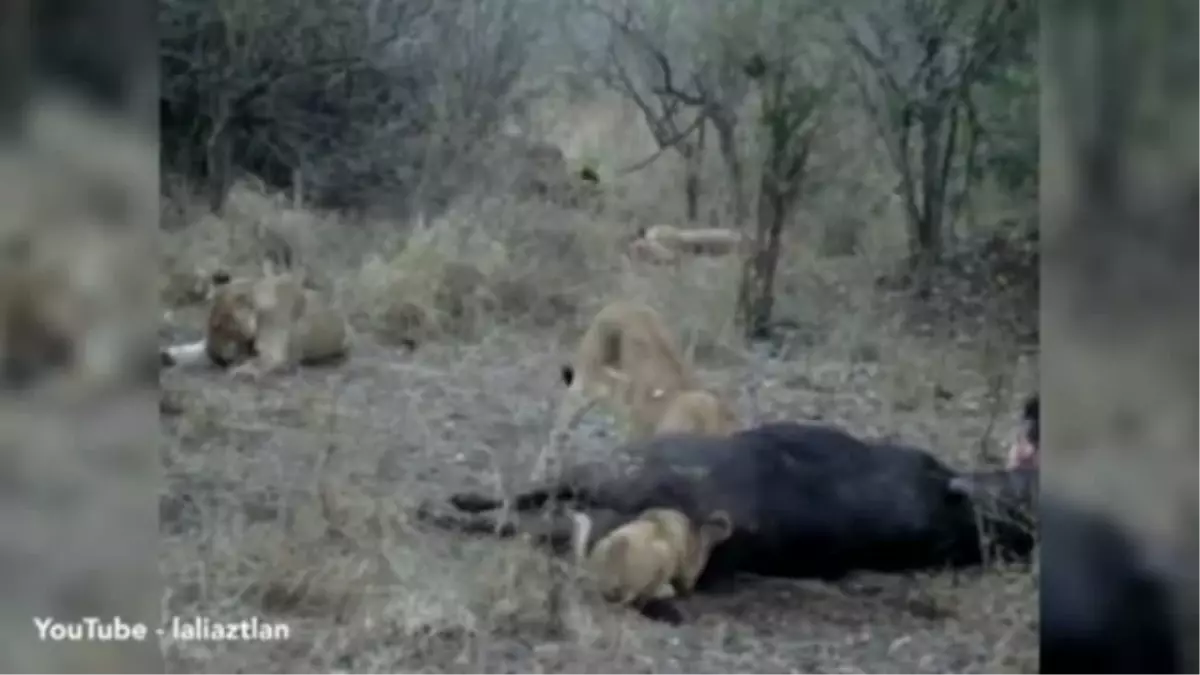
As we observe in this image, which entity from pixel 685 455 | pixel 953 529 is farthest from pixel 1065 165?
pixel 685 455

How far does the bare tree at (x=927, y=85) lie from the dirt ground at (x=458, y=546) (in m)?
0.15

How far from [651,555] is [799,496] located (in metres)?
0.17

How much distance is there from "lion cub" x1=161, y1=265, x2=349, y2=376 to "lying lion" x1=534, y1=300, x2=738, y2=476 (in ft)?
0.81

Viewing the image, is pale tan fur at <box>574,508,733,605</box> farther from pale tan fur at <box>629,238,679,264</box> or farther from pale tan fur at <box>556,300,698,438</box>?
pale tan fur at <box>629,238,679,264</box>

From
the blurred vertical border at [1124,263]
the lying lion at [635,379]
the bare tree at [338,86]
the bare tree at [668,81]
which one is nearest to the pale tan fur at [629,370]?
the lying lion at [635,379]

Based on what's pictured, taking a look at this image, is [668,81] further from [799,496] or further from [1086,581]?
[1086,581]

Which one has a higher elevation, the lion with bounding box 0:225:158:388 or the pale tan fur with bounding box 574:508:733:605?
the lion with bounding box 0:225:158:388

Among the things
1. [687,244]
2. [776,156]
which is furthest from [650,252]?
[776,156]

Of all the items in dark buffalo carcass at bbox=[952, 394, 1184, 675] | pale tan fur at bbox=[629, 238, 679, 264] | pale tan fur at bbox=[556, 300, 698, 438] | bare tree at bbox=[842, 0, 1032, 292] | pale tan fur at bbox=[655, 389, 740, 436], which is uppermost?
bare tree at bbox=[842, 0, 1032, 292]

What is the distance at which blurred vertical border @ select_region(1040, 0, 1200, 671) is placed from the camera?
1456 mm

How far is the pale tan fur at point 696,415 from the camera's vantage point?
1.45 m

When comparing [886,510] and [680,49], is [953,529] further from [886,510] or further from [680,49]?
[680,49]

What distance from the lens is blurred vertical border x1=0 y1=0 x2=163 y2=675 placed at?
1.42 m

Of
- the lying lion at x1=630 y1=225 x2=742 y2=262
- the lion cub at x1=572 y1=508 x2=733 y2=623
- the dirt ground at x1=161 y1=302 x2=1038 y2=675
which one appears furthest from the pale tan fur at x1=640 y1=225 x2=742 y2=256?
the lion cub at x1=572 y1=508 x2=733 y2=623
